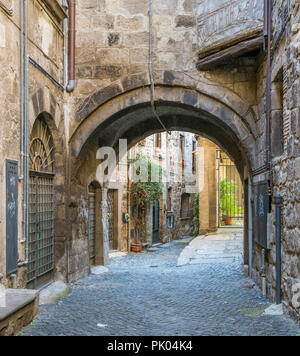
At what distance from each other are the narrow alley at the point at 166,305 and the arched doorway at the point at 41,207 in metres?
0.52

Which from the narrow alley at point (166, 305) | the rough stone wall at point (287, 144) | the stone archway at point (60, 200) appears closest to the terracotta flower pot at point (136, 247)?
the narrow alley at point (166, 305)

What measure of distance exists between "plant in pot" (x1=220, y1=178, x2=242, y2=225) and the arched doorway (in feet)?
33.8

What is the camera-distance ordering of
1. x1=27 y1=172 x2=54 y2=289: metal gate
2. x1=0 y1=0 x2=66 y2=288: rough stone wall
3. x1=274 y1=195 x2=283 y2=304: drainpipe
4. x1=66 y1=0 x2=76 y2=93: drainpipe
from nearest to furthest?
x1=0 y1=0 x2=66 y2=288: rough stone wall → x1=274 y1=195 x2=283 y2=304: drainpipe → x1=27 y1=172 x2=54 y2=289: metal gate → x1=66 y1=0 x2=76 y2=93: drainpipe

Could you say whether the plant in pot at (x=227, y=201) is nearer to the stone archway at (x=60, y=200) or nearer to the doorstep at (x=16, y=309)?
the stone archway at (x=60, y=200)

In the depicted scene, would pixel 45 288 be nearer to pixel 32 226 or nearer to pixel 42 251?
pixel 42 251

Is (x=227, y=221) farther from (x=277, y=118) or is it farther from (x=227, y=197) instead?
(x=277, y=118)

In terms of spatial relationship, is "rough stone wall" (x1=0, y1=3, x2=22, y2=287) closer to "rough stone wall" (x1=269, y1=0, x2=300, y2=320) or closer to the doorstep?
the doorstep

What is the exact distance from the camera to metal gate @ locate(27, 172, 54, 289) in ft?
20.2

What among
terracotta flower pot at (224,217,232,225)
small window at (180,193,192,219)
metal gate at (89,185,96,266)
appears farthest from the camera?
small window at (180,193,192,219)

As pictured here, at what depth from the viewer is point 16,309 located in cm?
412

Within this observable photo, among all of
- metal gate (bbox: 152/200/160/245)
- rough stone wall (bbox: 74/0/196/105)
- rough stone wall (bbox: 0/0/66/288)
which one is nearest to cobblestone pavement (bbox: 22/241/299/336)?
rough stone wall (bbox: 0/0/66/288)

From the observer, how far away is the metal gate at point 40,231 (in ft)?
20.2
